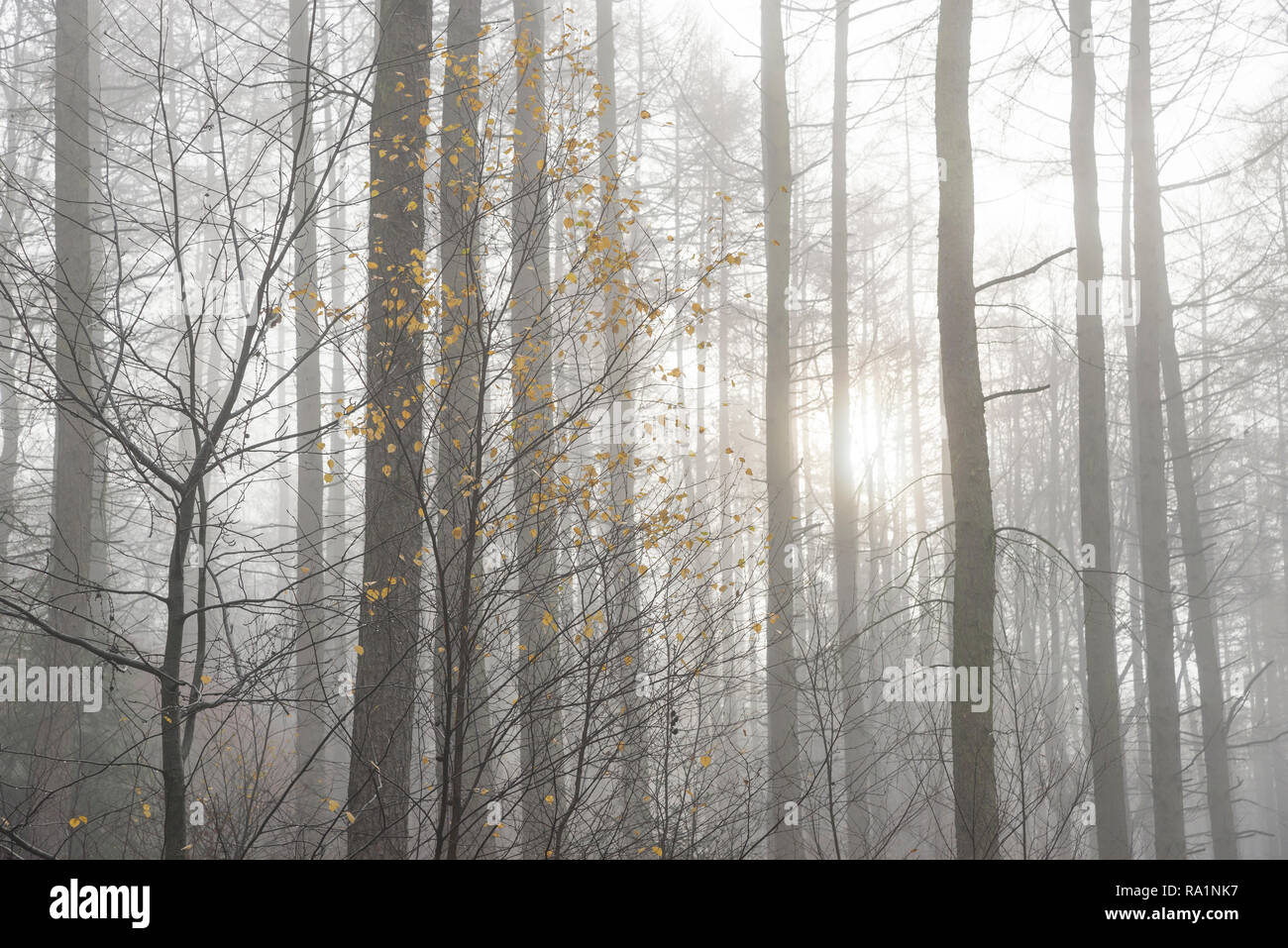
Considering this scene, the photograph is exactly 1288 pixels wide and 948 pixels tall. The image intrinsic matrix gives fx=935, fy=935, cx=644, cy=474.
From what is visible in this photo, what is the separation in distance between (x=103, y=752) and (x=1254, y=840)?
103 ft

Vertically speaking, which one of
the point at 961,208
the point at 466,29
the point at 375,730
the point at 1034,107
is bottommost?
the point at 375,730

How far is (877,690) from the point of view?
17.2 meters

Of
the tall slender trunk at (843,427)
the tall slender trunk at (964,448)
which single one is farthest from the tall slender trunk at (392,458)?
the tall slender trunk at (843,427)

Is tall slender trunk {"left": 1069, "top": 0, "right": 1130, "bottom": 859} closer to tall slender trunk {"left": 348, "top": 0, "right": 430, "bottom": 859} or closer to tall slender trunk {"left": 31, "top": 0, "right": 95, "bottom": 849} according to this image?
tall slender trunk {"left": 348, "top": 0, "right": 430, "bottom": 859}

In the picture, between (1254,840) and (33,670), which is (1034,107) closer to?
(33,670)

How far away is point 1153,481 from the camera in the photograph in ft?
35.3

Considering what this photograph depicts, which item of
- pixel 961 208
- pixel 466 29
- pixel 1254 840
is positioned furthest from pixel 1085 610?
pixel 1254 840

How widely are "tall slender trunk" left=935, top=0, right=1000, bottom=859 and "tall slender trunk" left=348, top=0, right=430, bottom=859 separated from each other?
→ 3.28 meters

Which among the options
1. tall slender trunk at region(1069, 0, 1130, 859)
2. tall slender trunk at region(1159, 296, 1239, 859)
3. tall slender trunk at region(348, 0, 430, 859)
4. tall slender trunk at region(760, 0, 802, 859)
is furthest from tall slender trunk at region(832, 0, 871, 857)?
tall slender trunk at region(348, 0, 430, 859)

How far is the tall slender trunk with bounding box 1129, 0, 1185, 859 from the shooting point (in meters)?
10.1

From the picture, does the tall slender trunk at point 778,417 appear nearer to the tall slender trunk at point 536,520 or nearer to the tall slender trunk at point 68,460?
the tall slender trunk at point 536,520

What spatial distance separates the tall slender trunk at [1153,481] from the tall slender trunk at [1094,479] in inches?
55.8

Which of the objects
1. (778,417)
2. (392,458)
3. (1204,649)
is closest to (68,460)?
(392,458)
